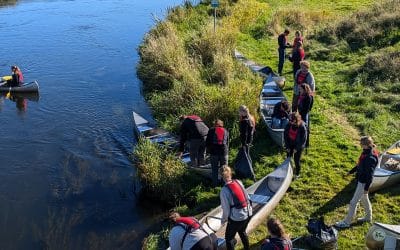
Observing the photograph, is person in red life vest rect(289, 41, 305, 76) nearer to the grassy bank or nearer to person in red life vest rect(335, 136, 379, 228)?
the grassy bank

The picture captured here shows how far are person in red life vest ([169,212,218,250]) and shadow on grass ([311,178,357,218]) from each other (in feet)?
11.5

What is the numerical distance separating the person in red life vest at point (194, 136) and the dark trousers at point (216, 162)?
2.18 ft

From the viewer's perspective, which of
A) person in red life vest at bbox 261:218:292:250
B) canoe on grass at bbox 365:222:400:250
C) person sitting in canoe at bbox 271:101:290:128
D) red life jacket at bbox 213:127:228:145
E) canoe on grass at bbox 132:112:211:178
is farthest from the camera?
person sitting in canoe at bbox 271:101:290:128

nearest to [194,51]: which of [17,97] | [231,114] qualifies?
[231,114]

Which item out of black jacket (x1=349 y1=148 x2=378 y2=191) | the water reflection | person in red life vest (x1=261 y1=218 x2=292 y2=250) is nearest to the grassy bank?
black jacket (x1=349 y1=148 x2=378 y2=191)

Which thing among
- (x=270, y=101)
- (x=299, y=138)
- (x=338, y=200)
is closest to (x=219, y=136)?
(x=299, y=138)

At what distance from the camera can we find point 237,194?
7.26 meters

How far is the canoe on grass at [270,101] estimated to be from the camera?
12.2 meters

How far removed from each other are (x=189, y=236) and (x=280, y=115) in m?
6.22

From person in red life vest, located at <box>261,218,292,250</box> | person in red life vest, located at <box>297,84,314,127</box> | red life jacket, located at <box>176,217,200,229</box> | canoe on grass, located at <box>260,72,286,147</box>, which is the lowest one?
canoe on grass, located at <box>260,72,286,147</box>

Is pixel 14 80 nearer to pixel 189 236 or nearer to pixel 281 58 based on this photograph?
pixel 281 58

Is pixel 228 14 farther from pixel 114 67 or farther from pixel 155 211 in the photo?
pixel 155 211

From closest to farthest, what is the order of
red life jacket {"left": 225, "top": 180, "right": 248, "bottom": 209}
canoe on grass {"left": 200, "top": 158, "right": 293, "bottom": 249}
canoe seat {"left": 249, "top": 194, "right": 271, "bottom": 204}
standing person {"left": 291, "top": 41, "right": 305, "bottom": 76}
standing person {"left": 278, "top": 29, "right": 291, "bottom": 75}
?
red life jacket {"left": 225, "top": 180, "right": 248, "bottom": 209}, canoe on grass {"left": 200, "top": 158, "right": 293, "bottom": 249}, canoe seat {"left": 249, "top": 194, "right": 271, "bottom": 204}, standing person {"left": 291, "top": 41, "right": 305, "bottom": 76}, standing person {"left": 278, "top": 29, "right": 291, "bottom": 75}

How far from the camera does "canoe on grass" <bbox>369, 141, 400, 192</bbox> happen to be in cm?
985
